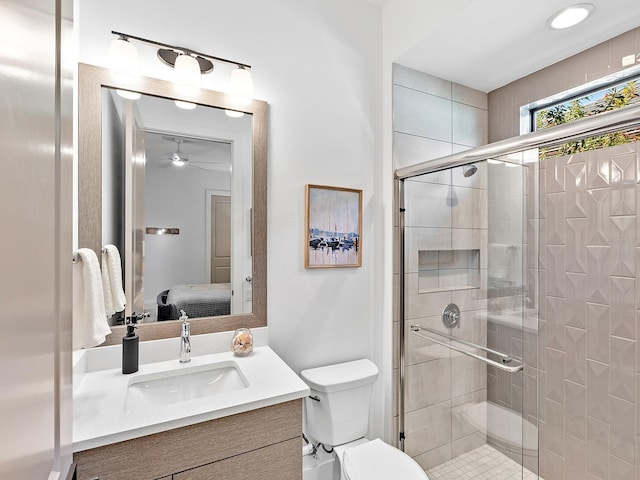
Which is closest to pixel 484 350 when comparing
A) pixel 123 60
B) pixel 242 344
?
pixel 242 344

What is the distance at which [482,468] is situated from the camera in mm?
1698

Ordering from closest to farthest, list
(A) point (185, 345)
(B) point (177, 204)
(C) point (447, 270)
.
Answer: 1. (A) point (185, 345)
2. (B) point (177, 204)
3. (C) point (447, 270)

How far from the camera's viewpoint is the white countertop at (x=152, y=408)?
94cm

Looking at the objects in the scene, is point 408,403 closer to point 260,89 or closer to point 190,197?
point 190,197

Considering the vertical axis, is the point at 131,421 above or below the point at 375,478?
above

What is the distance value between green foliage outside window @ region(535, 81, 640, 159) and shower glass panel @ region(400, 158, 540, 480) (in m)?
0.36

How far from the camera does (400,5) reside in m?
1.87

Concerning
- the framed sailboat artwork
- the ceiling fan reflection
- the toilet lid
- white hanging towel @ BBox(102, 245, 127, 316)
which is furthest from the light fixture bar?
the toilet lid

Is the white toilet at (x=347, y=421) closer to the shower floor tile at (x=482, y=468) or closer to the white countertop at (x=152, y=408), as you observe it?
the white countertop at (x=152, y=408)

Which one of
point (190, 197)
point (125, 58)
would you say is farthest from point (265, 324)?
point (125, 58)

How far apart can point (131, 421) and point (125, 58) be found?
1.28m

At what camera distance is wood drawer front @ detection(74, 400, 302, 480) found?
0.94 meters

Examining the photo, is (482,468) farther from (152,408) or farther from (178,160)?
(178,160)

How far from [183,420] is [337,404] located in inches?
30.9
